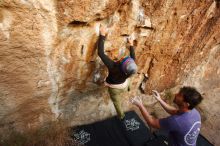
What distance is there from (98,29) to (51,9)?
0.75 metres

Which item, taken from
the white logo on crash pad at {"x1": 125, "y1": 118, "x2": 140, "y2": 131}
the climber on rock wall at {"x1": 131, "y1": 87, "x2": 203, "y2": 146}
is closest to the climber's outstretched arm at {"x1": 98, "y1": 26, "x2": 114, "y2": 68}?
the climber on rock wall at {"x1": 131, "y1": 87, "x2": 203, "y2": 146}

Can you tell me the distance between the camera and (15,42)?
2.51 metres

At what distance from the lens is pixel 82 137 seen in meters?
3.76

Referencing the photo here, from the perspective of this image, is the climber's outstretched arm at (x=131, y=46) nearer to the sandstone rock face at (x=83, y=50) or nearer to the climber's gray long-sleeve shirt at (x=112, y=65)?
the sandstone rock face at (x=83, y=50)

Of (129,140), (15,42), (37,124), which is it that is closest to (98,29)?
(15,42)

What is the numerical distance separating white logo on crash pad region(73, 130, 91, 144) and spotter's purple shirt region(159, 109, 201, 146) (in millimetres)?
1601

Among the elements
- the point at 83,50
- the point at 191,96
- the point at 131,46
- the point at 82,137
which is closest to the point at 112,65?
the point at 83,50

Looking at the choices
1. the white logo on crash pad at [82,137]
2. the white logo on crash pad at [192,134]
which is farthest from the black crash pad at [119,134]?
the white logo on crash pad at [192,134]

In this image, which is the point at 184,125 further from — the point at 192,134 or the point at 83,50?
the point at 83,50

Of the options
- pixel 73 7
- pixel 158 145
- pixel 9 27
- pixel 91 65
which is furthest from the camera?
pixel 158 145

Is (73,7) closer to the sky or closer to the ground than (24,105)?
closer to the sky

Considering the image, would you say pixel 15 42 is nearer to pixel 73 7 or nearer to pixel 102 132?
pixel 73 7

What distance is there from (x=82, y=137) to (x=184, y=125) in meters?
1.90

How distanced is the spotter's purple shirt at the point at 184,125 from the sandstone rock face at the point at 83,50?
4.71ft
